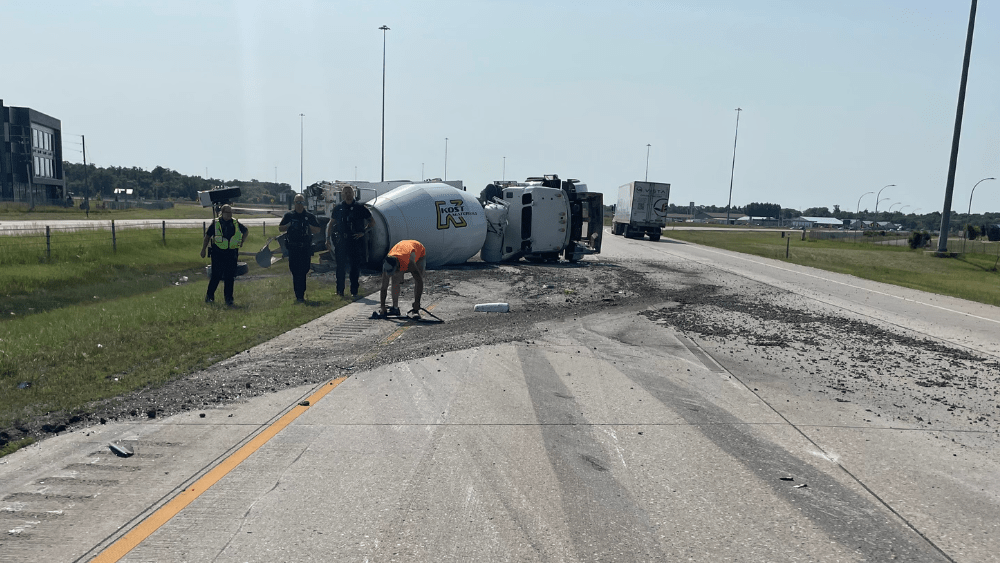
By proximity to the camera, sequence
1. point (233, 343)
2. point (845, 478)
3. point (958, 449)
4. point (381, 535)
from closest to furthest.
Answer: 1. point (381, 535)
2. point (845, 478)
3. point (958, 449)
4. point (233, 343)

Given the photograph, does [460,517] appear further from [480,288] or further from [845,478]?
[480,288]

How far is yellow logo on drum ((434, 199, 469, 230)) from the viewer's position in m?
20.7

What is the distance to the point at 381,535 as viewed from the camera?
412 cm

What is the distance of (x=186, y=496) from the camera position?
15.2 ft

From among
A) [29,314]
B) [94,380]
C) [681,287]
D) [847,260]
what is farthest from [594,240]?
[94,380]

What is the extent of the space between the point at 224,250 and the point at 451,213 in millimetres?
8400

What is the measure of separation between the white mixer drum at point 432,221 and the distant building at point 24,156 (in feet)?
208

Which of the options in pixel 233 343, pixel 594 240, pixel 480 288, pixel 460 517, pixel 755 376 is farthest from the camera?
pixel 594 240

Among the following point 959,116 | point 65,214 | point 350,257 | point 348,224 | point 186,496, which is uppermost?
point 959,116

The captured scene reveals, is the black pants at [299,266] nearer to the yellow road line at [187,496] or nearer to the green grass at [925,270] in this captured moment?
the yellow road line at [187,496]

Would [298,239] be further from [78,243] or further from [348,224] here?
[78,243]

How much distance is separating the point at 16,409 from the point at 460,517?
4518mm

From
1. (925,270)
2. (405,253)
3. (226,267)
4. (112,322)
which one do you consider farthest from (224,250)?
(925,270)

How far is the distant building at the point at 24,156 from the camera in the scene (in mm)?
72125
